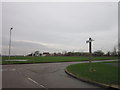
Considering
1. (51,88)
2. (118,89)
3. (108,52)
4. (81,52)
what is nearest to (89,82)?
(118,89)

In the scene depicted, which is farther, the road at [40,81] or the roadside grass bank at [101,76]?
the roadside grass bank at [101,76]

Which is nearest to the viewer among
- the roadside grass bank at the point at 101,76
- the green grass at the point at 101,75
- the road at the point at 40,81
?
the road at the point at 40,81

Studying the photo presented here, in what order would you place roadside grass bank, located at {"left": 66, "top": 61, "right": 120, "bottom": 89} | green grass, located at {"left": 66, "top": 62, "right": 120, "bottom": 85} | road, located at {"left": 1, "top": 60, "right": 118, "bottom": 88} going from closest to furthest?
1. road, located at {"left": 1, "top": 60, "right": 118, "bottom": 88}
2. roadside grass bank, located at {"left": 66, "top": 61, "right": 120, "bottom": 89}
3. green grass, located at {"left": 66, "top": 62, "right": 120, "bottom": 85}

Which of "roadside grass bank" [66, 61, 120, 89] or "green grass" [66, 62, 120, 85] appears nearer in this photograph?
"roadside grass bank" [66, 61, 120, 89]

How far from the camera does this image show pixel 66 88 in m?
6.20

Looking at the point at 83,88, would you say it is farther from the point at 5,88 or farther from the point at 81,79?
the point at 5,88

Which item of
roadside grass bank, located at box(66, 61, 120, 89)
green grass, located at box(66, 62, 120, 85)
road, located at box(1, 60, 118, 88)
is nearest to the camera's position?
road, located at box(1, 60, 118, 88)

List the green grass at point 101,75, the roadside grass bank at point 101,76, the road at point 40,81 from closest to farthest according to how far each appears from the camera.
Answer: the road at point 40,81 → the roadside grass bank at point 101,76 → the green grass at point 101,75

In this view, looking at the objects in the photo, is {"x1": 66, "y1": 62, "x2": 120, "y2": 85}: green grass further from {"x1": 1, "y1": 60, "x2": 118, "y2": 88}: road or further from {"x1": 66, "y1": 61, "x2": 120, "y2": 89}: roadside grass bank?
{"x1": 1, "y1": 60, "x2": 118, "y2": 88}: road

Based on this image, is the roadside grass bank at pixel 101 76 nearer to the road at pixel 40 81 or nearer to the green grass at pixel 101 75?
the green grass at pixel 101 75

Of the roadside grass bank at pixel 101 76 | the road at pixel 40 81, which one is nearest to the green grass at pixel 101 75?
the roadside grass bank at pixel 101 76

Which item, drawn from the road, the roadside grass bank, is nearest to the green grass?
the roadside grass bank

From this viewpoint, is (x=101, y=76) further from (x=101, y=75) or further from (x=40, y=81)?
(x=40, y=81)

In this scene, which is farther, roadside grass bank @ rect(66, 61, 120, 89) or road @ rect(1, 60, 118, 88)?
roadside grass bank @ rect(66, 61, 120, 89)
